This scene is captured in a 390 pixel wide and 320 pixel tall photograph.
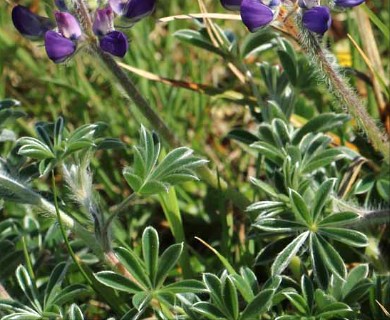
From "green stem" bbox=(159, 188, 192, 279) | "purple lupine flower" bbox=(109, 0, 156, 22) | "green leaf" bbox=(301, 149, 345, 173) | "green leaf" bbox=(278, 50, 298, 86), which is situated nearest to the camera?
"purple lupine flower" bbox=(109, 0, 156, 22)

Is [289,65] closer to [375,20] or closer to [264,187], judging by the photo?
[375,20]

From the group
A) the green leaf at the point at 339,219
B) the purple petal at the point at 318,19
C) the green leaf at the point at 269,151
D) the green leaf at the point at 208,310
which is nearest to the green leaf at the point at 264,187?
the green leaf at the point at 269,151

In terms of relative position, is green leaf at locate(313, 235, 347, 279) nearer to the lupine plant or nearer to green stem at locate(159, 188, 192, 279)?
the lupine plant

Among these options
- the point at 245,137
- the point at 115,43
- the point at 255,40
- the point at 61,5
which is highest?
the point at 61,5

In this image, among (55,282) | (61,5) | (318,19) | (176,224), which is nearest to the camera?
(318,19)

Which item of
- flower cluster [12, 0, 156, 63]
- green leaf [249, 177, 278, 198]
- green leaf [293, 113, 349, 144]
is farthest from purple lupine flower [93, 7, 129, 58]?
green leaf [293, 113, 349, 144]

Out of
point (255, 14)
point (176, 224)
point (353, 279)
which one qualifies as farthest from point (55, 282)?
point (255, 14)
